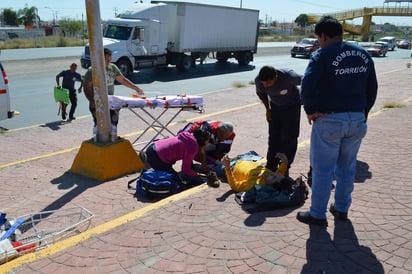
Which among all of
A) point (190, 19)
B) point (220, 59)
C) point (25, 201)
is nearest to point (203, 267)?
point (25, 201)

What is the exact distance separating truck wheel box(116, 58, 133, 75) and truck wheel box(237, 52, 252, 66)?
32.1 ft

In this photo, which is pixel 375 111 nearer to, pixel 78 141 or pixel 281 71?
pixel 281 71

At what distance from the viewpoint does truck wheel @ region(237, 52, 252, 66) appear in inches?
1126

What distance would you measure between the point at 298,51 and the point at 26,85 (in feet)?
75.7

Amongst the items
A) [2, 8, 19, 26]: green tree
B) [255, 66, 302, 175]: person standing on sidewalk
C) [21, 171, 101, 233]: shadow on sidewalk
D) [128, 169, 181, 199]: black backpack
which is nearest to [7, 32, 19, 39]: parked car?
[2, 8, 19, 26]: green tree

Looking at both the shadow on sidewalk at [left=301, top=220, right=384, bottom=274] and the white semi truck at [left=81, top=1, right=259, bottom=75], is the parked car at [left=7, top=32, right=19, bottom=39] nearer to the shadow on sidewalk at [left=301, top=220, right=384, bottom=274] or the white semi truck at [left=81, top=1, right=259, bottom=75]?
the white semi truck at [left=81, top=1, right=259, bottom=75]

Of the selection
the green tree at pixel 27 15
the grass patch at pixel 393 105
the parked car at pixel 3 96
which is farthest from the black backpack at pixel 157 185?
the green tree at pixel 27 15

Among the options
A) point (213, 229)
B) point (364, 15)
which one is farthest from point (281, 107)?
point (364, 15)

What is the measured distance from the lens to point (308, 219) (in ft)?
13.0

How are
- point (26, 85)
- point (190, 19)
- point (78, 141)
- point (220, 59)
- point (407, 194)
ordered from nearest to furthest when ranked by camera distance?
point (407, 194), point (78, 141), point (26, 85), point (190, 19), point (220, 59)

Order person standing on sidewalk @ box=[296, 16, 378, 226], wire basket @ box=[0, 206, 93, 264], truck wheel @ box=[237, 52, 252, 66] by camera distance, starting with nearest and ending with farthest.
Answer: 1. person standing on sidewalk @ box=[296, 16, 378, 226]
2. wire basket @ box=[0, 206, 93, 264]
3. truck wheel @ box=[237, 52, 252, 66]

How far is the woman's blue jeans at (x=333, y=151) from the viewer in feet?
11.8

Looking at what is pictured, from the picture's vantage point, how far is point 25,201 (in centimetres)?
541

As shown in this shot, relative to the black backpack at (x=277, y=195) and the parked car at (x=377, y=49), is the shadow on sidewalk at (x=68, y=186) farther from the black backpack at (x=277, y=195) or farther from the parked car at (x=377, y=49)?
the parked car at (x=377, y=49)
